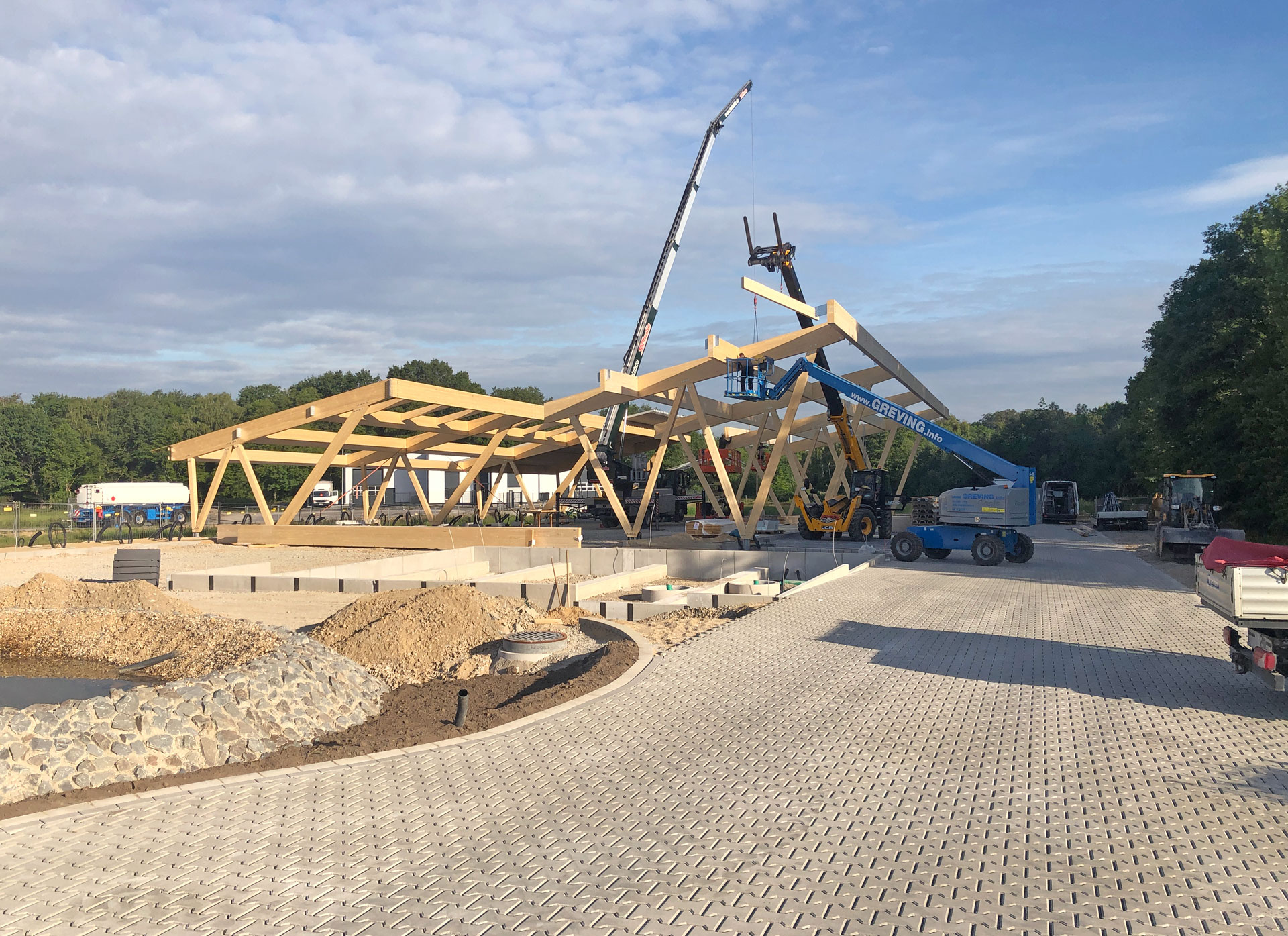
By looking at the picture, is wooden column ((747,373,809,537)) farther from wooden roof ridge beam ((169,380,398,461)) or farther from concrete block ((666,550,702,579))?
wooden roof ridge beam ((169,380,398,461))

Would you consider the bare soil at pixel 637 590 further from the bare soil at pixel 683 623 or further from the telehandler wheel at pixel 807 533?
the telehandler wheel at pixel 807 533

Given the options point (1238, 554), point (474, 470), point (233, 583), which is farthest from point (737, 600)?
point (474, 470)

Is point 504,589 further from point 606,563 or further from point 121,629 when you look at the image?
point 606,563

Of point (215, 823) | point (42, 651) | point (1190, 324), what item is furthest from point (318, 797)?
point (1190, 324)

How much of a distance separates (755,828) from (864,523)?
21.7 m

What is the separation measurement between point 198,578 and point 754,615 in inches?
489

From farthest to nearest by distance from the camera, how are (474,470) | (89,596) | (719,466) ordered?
1. (474,470)
2. (719,466)
3. (89,596)

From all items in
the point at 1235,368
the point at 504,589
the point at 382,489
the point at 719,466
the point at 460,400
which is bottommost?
the point at 504,589

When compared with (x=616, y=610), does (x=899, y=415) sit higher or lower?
higher

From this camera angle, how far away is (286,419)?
2616 centimetres

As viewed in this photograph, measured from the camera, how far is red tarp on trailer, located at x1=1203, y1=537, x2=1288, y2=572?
25.3 feet

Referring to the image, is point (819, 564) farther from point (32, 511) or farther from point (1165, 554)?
point (32, 511)

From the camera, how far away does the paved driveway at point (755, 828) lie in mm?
3725

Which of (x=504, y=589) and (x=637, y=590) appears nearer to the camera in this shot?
(x=504, y=589)
